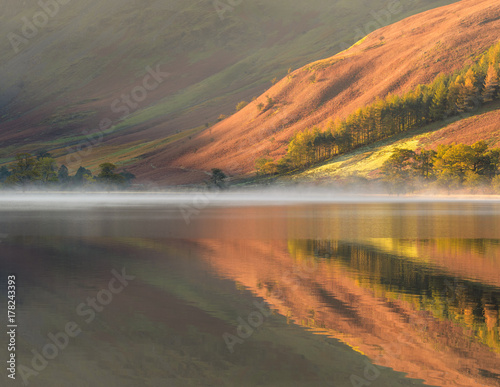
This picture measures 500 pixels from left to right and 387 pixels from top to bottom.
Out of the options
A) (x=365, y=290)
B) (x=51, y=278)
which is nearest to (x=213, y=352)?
(x=365, y=290)

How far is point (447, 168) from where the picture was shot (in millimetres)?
103812

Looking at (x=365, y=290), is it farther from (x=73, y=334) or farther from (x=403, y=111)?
(x=403, y=111)

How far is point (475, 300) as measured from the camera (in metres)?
15.2

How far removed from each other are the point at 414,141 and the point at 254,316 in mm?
121896

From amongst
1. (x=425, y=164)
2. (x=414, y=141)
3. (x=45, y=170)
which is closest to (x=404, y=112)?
(x=414, y=141)

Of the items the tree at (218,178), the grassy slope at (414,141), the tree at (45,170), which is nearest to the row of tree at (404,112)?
the grassy slope at (414,141)

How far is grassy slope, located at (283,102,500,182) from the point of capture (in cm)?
12225

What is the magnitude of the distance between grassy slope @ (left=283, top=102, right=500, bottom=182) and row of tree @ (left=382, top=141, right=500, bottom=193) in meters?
8.85

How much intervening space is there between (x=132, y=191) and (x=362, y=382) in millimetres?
158255

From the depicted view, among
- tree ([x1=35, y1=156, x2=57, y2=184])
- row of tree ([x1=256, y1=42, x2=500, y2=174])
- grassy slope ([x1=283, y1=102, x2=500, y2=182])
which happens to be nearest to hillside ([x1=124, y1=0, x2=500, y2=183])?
row of tree ([x1=256, y1=42, x2=500, y2=174])

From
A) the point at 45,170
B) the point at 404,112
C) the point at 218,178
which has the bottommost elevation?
the point at 218,178

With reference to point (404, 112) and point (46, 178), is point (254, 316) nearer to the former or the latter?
point (404, 112)

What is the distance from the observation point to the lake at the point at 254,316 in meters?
10.2

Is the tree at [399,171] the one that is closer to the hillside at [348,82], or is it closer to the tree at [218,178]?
the hillside at [348,82]
